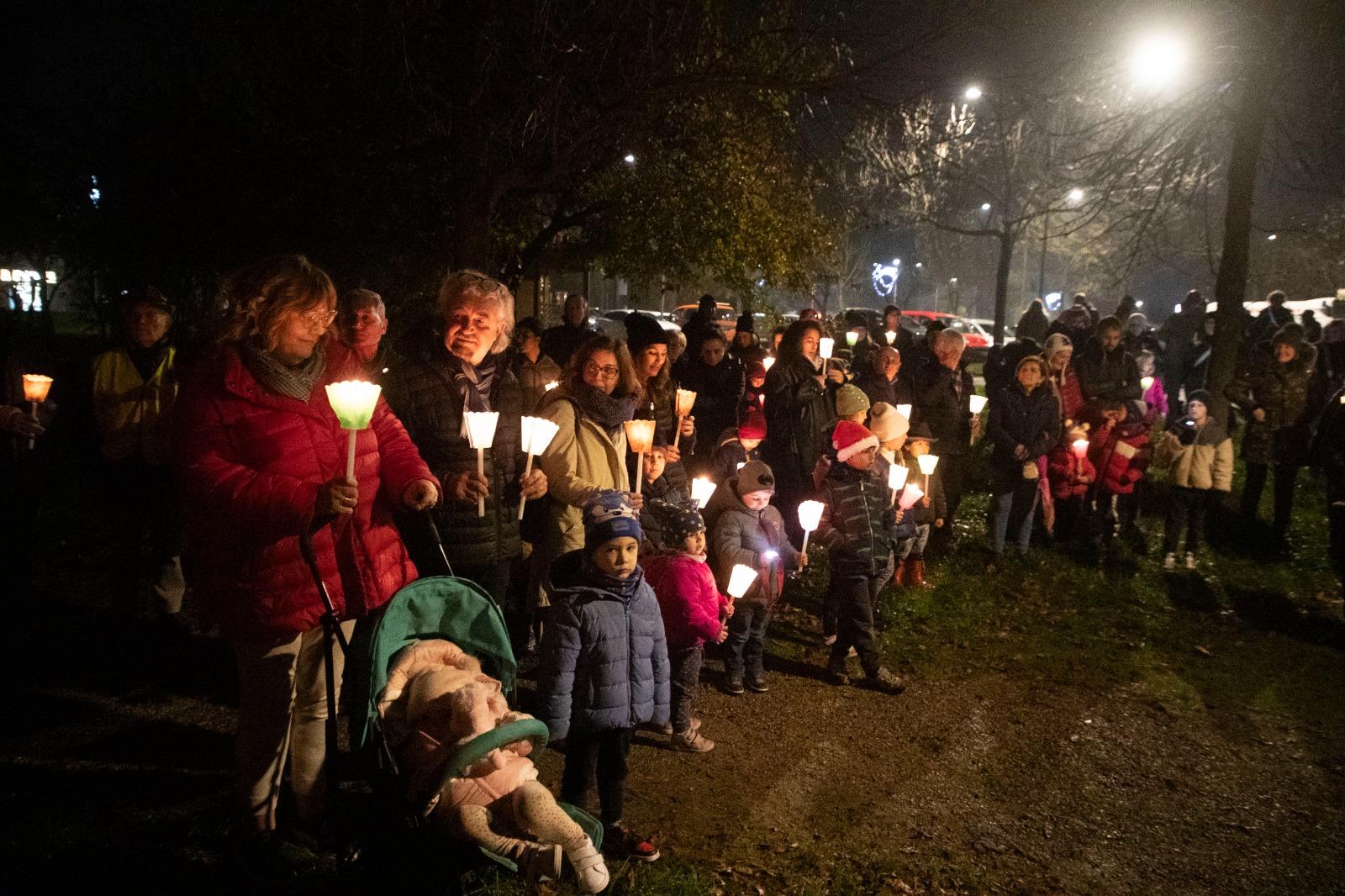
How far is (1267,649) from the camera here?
7098 millimetres

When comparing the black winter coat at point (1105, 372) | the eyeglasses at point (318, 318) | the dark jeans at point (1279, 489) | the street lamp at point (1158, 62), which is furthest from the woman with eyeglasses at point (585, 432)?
the street lamp at point (1158, 62)

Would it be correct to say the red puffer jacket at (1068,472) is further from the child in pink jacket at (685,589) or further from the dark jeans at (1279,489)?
the child in pink jacket at (685,589)

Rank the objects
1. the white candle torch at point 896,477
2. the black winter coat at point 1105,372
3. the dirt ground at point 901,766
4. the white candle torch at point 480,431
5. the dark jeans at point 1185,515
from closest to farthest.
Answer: the white candle torch at point 480,431 < the dirt ground at point 901,766 < the white candle torch at point 896,477 < the dark jeans at point 1185,515 < the black winter coat at point 1105,372

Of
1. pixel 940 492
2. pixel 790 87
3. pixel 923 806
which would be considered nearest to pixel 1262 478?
pixel 940 492

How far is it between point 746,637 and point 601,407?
5.85 ft

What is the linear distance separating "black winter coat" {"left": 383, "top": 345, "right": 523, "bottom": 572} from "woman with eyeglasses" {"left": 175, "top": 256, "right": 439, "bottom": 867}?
1.99 ft

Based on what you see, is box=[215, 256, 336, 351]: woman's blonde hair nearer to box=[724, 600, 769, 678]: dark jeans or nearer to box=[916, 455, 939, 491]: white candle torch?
box=[724, 600, 769, 678]: dark jeans

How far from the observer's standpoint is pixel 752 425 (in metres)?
7.10

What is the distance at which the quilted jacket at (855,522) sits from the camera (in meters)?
6.02

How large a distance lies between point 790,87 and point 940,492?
4.96 meters

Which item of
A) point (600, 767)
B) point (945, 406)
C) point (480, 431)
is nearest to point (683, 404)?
point (480, 431)

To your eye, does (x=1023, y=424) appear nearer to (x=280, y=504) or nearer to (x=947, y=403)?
(x=947, y=403)

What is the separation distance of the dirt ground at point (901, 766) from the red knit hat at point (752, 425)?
1553mm

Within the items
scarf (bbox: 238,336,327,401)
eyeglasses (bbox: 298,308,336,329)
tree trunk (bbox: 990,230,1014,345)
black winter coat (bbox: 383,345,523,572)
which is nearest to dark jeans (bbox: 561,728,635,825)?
black winter coat (bbox: 383,345,523,572)
